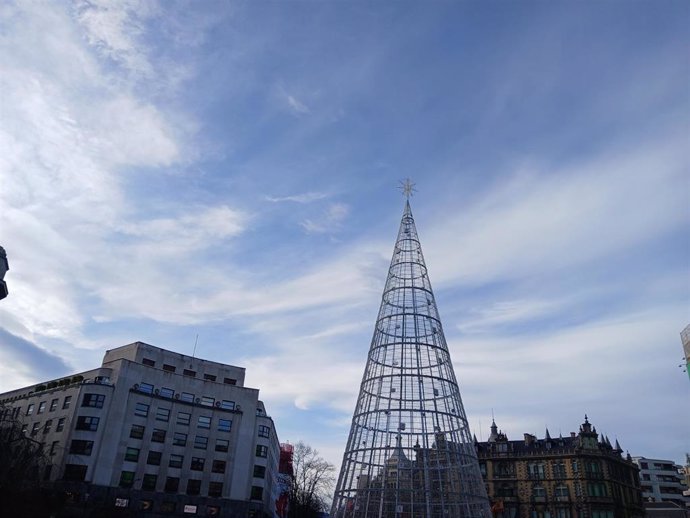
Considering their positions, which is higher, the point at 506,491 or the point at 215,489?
the point at 506,491

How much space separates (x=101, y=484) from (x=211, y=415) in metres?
15.2

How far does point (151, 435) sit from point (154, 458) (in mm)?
2731

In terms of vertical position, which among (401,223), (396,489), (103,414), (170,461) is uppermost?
(401,223)

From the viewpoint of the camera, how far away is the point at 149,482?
61219 mm

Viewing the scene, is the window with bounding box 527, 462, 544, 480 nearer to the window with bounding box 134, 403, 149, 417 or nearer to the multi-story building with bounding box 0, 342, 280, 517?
the multi-story building with bounding box 0, 342, 280, 517

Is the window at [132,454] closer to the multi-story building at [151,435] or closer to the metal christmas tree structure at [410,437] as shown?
the multi-story building at [151,435]

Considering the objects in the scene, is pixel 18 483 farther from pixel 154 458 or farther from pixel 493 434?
pixel 493 434

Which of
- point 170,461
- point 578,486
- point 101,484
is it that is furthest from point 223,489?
point 578,486

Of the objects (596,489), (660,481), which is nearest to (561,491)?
(596,489)

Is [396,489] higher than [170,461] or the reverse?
the reverse

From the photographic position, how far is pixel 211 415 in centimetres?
6850

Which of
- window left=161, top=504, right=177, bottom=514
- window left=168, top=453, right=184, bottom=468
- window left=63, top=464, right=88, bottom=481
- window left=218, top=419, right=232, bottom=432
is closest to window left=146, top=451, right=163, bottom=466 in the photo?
window left=168, top=453, right=184, bottom=468

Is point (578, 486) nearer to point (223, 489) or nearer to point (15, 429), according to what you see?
point (223, 489)

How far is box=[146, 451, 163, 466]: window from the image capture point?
62034 mm
